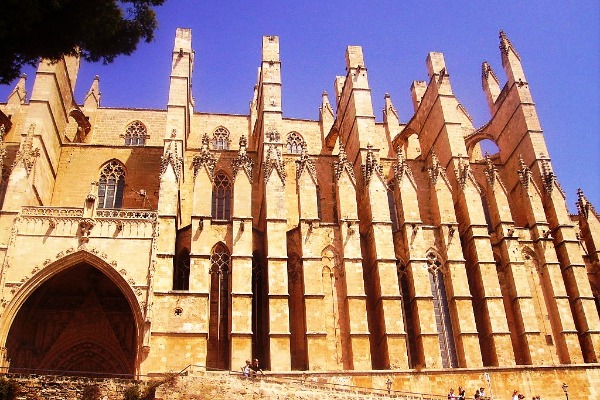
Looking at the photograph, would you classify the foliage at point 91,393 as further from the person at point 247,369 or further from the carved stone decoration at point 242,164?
the carved stone decoration at point 242,164

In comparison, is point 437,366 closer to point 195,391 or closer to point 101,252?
point 195,391

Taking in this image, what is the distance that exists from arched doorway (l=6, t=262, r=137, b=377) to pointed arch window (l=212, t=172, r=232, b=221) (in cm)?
508

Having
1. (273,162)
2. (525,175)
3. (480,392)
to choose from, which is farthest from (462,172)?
(480,392)

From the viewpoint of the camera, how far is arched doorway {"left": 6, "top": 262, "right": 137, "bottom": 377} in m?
19.2

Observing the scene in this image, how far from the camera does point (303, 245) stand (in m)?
20.2

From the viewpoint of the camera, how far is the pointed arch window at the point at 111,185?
75.1ft

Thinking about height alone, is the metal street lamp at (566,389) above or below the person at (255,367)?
below

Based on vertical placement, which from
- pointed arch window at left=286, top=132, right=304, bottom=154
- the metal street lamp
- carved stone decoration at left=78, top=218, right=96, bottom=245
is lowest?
the metal street lamp

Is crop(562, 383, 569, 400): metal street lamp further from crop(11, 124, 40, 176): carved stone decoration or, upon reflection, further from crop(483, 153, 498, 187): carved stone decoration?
crop(11, 124, 40, 176): carved stone decoration

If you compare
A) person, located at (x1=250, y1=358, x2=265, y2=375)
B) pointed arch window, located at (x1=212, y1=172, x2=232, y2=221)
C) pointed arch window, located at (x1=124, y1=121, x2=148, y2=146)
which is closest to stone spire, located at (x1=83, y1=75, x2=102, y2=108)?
pointed arch window, located at (x1=124, y1=121, x2=148, y2=146)

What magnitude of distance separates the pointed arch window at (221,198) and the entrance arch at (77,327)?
508cm

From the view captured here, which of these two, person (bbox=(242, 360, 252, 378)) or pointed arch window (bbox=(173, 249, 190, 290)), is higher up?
pointed arch window (bbox=(173, 249, 190, 290))

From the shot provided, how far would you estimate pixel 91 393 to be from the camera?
557 inches

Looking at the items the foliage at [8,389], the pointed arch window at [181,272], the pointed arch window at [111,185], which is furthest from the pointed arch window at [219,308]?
the foliage at [8,389]
